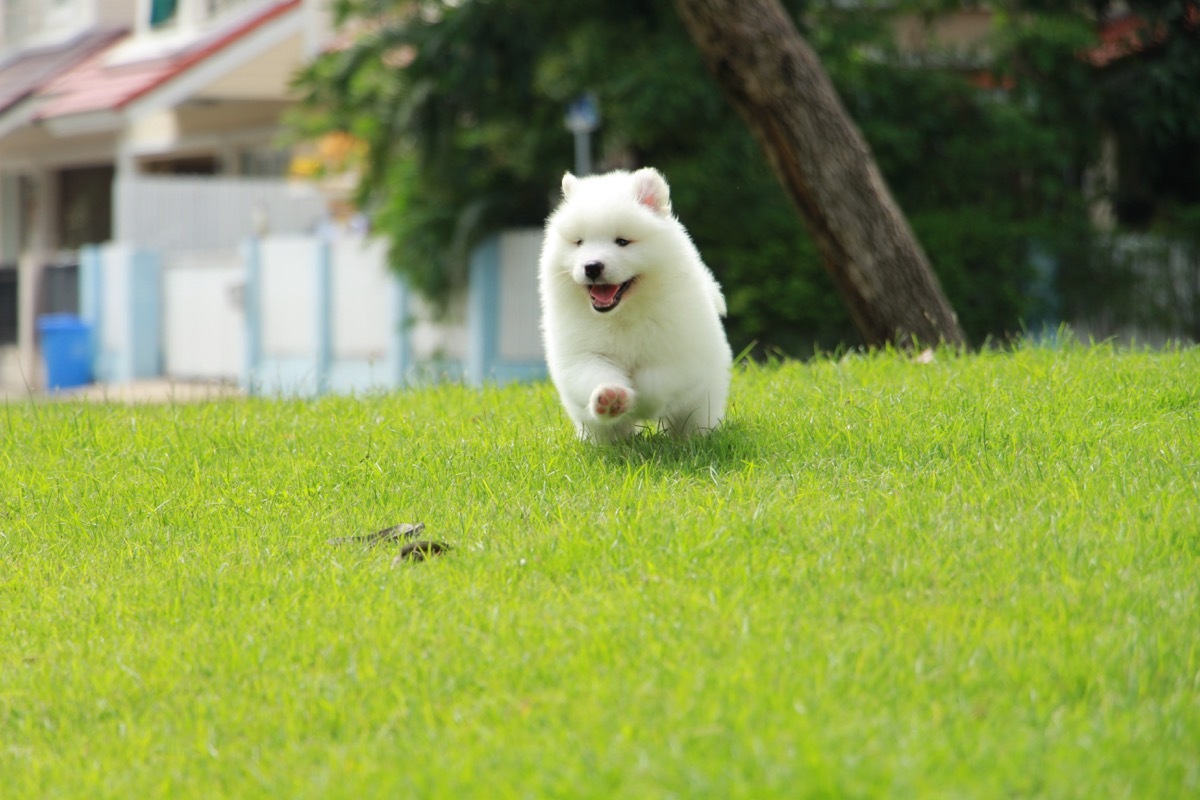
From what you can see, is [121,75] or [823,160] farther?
[121,75]

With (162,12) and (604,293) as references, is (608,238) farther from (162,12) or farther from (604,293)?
(162,12)

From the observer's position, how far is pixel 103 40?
2619cm

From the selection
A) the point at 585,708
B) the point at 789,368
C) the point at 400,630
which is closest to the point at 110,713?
the point at 400,630

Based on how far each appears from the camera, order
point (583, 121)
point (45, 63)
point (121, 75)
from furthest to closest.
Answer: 1. point (45, 63)
2. point (121, 75)
3. point (583, 121)

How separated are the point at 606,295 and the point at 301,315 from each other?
12.8 meters

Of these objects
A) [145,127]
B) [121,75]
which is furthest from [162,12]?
[145,127]

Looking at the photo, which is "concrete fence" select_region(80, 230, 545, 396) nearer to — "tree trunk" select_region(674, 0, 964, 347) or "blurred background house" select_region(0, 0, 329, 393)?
"blurred background house" select_region(0, 0, 329, 393)

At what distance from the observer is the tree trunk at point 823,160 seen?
9195mm

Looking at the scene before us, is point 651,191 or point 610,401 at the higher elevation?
point 651,191

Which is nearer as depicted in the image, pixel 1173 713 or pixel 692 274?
pixel 1173 713

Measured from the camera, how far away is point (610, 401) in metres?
5.27

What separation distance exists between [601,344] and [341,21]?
31.4 feet

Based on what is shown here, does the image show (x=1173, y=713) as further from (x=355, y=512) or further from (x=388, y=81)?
(x=388, y=81)

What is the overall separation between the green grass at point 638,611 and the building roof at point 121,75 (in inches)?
624
